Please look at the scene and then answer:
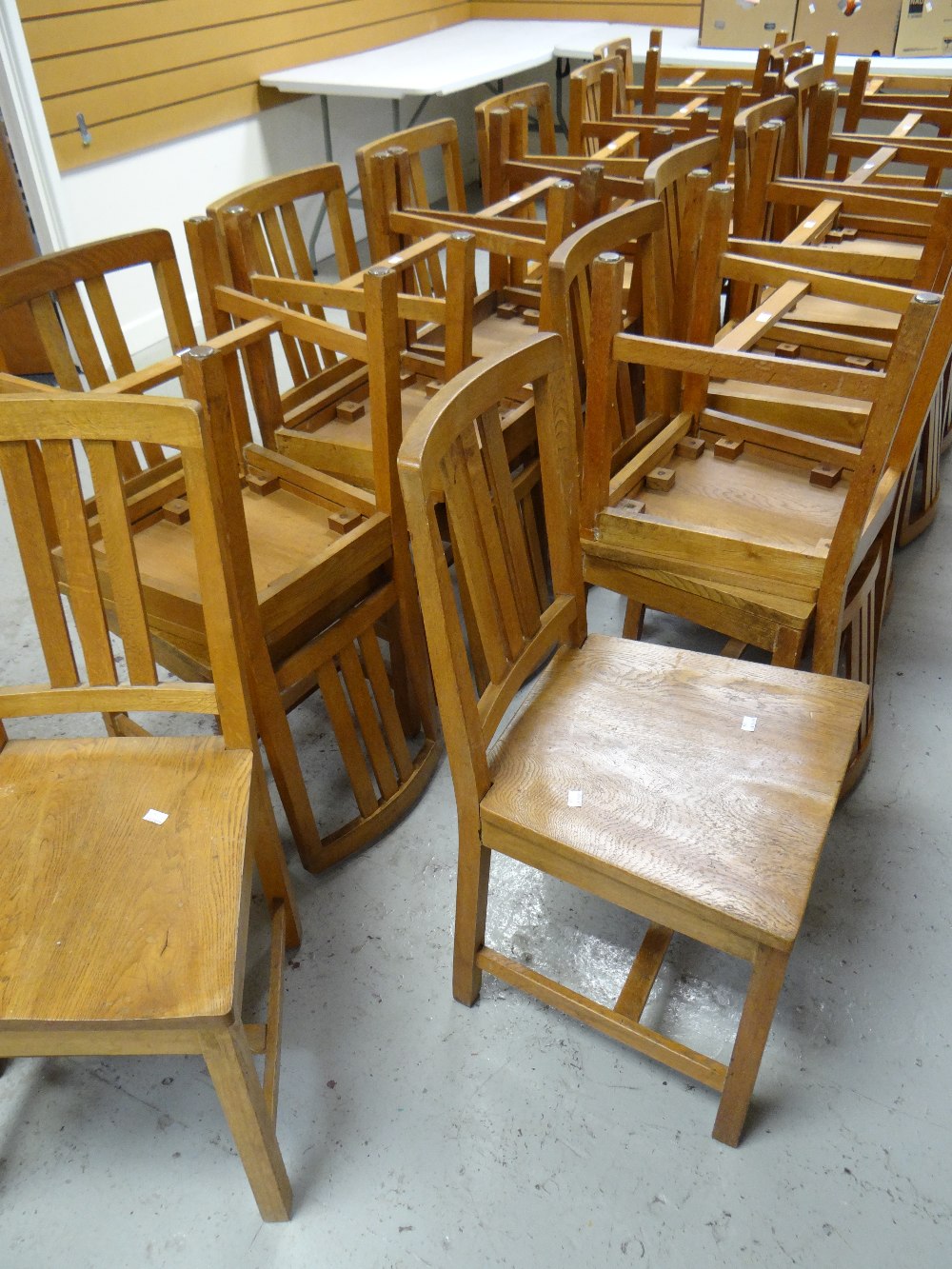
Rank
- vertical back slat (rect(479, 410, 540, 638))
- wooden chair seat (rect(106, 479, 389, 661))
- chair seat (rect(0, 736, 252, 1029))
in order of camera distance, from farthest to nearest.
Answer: wooden chair seat (rect(106, 479, 389, 661)) < vertical back slat (rect(479, 410, 540, 638)) < chair seat (rect(0, 736, 252, 1029))

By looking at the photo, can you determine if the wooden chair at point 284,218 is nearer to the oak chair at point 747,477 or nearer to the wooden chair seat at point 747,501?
the oak chair at point 747,477

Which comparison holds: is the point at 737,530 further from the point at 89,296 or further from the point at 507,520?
the point at 89,296

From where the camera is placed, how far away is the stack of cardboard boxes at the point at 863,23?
4.13m

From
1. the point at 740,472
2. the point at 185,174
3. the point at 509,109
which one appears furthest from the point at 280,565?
the point at 185,174

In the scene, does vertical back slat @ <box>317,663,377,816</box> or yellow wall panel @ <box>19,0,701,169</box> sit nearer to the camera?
vertical back slat @ <box>317,663,377,816</box>

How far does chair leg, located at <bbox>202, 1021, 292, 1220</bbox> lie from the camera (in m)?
1.03

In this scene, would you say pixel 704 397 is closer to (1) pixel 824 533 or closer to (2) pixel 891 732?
(1) pixel 824 533

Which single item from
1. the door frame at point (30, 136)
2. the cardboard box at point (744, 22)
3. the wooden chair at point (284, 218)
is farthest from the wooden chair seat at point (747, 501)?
the cardboard box at point (744, 22)

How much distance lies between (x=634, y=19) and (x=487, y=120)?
3571mm

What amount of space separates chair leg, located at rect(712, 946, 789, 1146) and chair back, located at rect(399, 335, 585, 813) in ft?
1.35

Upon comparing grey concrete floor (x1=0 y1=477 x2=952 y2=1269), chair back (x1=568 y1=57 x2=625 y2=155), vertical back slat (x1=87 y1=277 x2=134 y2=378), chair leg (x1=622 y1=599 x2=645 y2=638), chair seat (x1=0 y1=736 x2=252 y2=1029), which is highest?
chair back (x1=568 y1=57 x2=625 y2=155)

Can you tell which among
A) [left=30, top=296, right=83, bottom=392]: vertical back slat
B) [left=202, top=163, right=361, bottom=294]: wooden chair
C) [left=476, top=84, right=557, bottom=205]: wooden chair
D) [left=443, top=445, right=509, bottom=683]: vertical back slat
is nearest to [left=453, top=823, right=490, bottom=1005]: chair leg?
[left=443, top=445, right=509, bottom=683]: vertical back slat

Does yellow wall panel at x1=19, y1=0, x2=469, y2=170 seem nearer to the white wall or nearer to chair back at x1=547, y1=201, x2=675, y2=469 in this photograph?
the white wall

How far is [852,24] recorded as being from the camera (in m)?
4.21
